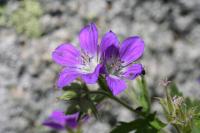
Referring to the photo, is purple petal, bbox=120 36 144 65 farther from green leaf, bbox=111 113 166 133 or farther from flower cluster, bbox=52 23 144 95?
green leaf, bbox=111 113 166 133

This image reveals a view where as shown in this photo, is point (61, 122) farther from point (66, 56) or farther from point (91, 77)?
point (91, 77)

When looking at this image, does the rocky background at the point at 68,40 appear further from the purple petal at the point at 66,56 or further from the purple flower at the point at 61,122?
the purple petal at the point at 66,56

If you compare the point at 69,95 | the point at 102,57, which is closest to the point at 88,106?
the point at 69,95

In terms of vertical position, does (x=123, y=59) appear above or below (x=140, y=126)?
above

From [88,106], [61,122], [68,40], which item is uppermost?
[68,40]

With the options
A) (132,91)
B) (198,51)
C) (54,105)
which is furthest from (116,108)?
(132,91)

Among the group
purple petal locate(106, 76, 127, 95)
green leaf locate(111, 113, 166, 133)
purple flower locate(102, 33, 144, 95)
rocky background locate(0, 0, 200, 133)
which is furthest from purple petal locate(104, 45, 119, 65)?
rocky background locate(0, 0, 200, 133)

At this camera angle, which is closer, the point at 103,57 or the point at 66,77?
the point at 66,77
